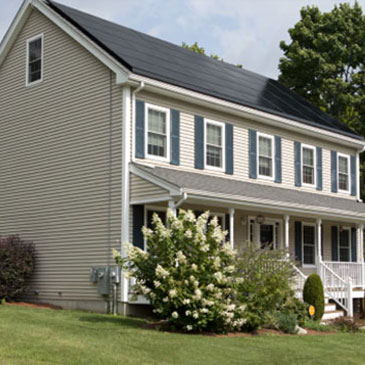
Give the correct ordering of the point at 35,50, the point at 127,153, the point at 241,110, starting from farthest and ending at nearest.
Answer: the point at 35,50 < the point at 241,110 < the point at 127,153

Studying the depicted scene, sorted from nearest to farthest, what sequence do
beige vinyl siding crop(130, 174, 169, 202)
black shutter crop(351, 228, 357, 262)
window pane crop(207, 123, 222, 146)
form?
beige vinyl siding crop(130, 174, 169, 202) < window pane crop(207, 123, 222, 146) < black shutter crop(351, 228, 357, 262)

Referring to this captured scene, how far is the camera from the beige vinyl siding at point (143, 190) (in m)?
15.8

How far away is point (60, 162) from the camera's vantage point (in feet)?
60.9

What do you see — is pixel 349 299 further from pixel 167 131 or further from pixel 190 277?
pixel 190 277

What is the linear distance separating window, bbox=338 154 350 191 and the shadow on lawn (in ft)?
40.4

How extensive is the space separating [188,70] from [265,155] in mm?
3650

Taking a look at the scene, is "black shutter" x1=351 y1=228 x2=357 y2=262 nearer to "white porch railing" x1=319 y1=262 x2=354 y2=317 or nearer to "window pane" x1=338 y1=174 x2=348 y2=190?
"window pane" x1=338 y1=174 x2=348 y2=190

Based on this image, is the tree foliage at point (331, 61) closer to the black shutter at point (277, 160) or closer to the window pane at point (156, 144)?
the black shutter at point (277, 160)

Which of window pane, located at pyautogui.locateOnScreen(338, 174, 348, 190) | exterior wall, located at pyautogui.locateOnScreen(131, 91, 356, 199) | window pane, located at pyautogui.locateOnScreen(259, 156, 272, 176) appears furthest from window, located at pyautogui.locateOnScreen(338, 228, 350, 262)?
window pane, located at pyautogui.locateOnScreen(259, 156, 272, 176)

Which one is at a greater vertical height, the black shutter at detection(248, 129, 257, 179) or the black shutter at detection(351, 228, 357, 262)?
the black shutter at detection(248, 129, 257, 179)

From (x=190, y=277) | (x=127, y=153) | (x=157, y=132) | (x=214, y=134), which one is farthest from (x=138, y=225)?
(x=214, y=134)

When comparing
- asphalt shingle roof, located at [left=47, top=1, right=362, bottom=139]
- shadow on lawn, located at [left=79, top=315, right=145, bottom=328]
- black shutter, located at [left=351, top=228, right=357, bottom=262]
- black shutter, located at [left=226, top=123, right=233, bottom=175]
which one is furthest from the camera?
black shutter, located at [left=351, top=228, right=357, bottom=262]

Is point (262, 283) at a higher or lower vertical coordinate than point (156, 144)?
lower

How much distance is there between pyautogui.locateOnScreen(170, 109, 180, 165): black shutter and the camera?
1789 centimetres
